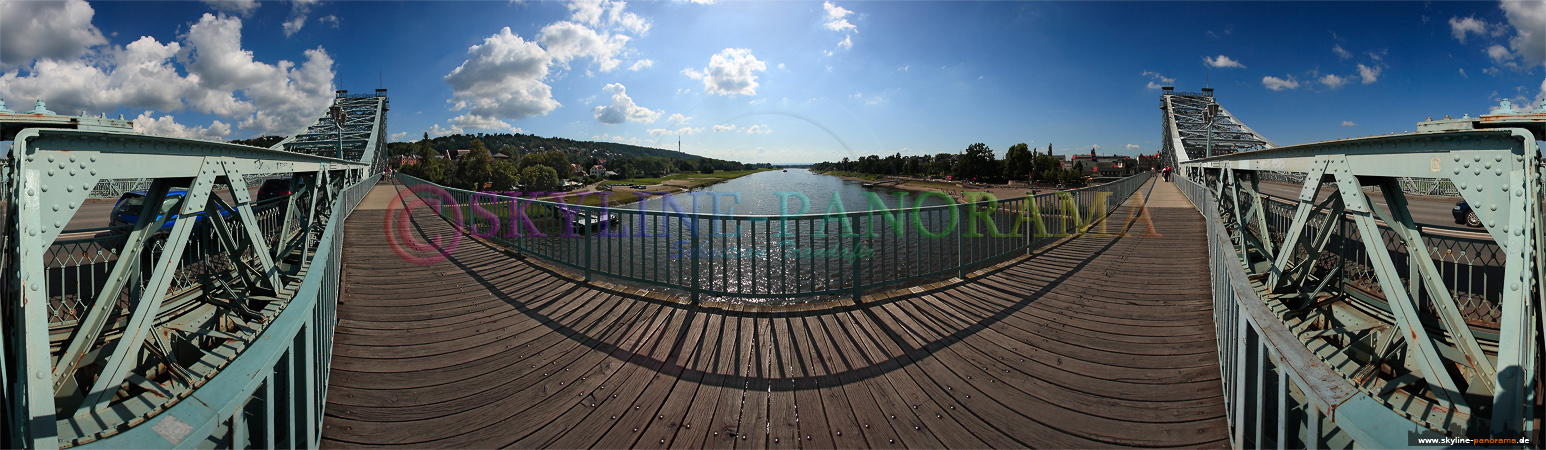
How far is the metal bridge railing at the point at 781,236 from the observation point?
4555mm

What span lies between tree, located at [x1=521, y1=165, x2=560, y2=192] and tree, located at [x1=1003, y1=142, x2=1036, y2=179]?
59.3 meters

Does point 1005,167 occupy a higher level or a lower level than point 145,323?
higher

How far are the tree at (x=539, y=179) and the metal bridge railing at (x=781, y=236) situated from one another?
55364 mm

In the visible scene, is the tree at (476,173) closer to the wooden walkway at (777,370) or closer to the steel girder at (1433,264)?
the wooden walkway at (777,370)

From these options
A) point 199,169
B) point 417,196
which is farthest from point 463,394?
point 417,196

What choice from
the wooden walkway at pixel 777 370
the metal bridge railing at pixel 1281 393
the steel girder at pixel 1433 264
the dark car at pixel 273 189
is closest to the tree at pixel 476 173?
the dark car at pixel 273 189

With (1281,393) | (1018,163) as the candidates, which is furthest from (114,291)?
(1018,163)

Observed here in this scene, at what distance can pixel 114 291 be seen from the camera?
10.2 ft

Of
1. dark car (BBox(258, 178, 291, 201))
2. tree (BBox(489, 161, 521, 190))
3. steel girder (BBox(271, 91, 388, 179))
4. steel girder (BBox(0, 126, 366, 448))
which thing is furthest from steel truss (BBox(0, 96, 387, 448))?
tree (BBox(489, 161, 521, 190))

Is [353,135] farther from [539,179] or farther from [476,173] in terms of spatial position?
[539,179]

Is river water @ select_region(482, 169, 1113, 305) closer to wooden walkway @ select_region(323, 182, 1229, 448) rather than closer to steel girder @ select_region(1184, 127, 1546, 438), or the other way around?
wooden walkway @ select_region(323, 182, 1229, 448)

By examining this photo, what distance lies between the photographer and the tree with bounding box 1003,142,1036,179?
6481 centimetres

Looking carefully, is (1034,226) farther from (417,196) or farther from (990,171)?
(990,171)

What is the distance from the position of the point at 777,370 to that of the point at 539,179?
6424 centimetres
